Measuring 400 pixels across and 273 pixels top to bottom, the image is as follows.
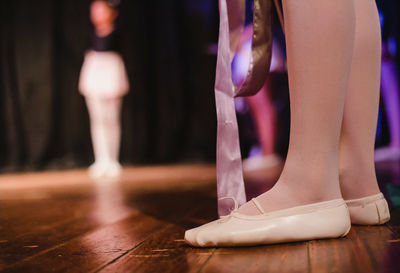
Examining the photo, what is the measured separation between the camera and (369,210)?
2.81 ft

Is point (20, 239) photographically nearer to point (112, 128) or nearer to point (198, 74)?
point (112, 128)

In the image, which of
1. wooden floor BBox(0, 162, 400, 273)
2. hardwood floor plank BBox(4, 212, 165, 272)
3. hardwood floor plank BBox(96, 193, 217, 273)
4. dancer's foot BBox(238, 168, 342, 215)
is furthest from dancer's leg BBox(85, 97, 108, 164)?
dancer's foot BBox(238, 168, 342, 215)

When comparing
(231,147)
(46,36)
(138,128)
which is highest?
(46,36)

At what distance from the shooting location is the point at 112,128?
4.01 metres

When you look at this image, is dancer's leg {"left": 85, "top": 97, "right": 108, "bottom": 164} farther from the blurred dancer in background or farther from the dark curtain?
the dark curtain

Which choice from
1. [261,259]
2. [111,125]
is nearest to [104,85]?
[111,125]

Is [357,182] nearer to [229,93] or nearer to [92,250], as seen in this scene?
[229,93]

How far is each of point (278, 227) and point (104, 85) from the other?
3341 mm

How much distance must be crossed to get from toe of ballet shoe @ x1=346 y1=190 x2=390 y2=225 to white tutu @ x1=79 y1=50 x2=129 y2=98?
3217mm

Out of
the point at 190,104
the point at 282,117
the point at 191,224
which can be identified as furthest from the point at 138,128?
the point at 191,224

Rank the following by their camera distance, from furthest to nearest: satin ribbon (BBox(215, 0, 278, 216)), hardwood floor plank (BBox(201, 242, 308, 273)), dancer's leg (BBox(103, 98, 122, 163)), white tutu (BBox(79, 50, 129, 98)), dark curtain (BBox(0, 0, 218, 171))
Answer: dark curtain (BBox(0, 0, 218, 171))
dancer's leg (BBox(103, 98, 122, 163))
white tutu (BBox(79, 50, 129, 98))
satin ribbon (BBox(215, 0, 278, 216))
hardwood floor plank (BBox(201, 242, 308, 273))

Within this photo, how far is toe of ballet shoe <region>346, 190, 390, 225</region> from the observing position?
855 millimetres

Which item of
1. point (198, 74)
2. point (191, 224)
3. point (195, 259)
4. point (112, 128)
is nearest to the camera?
point (195, 259)

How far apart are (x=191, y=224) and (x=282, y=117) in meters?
3.48
